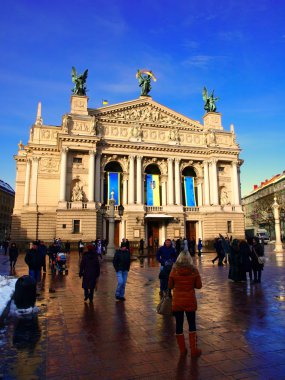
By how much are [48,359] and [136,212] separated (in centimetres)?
3682

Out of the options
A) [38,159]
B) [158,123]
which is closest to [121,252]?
[38,159]

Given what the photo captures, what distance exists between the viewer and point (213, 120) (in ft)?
163

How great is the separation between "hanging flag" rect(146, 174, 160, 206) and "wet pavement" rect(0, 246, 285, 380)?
34198 millimetres

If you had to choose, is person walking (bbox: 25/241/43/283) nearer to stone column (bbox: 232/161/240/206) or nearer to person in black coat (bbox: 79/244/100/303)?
person in black coat (bbox: 79/244/100/303)

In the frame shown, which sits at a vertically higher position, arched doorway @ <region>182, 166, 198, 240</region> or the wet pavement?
arched doorway @ <region>182, 166, 198, 240</region>

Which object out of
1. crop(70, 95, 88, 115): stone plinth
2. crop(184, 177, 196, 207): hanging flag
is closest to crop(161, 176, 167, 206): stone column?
crop(184, 177, 196, 207): hanging flag

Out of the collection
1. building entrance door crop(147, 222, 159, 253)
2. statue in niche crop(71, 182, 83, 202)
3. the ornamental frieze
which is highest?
the ornamental frieze

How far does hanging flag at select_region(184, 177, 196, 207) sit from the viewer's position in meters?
46.8

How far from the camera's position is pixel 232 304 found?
934 centimetres

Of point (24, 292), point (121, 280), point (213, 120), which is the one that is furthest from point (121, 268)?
point (213, 120)

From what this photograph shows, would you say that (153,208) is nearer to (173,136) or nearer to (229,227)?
(173,136)

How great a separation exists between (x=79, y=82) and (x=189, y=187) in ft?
71.1

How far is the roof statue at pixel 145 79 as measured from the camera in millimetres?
48344

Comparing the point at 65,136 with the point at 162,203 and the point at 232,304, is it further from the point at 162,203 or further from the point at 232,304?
the point at 232,304
